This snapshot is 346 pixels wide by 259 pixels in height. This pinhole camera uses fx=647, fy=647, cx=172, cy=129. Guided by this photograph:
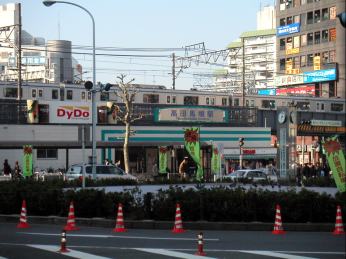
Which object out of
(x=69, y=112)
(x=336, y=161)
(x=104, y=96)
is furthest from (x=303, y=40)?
(x=336, y=161)

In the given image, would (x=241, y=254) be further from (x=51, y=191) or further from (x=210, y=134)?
(x=210, y=134)

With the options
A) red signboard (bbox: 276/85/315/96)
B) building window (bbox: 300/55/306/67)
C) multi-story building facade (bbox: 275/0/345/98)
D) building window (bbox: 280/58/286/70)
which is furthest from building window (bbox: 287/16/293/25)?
red signboard (bbox: 276/85/315/96)

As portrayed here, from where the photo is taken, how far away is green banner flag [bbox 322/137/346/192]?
66.1 ft

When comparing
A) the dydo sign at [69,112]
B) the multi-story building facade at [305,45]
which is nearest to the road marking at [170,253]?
the dydo sign at [69,112]

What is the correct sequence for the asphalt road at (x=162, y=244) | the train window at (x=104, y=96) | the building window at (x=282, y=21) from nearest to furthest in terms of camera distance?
1. the asphalt road at (x=162, y=244)
2. the train window at (x=104, y=96)
3. the building window at (x=282, y=21)

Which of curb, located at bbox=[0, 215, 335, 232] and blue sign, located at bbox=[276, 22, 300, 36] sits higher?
blue sign, located at bbox=[276, 22, 300, 36]

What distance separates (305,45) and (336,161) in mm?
79495

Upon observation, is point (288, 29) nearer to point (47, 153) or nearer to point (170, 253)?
point (47, 153)

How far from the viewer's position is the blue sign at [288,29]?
3802 inches

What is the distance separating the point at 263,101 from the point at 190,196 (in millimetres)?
51753

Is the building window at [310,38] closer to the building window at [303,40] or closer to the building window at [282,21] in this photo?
the building window at [303,40]

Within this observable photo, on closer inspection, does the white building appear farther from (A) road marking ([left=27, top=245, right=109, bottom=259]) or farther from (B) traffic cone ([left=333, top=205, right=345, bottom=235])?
(A) road marking ([left=27, top=245, right=109, bottom=259])

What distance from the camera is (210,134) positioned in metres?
60.2

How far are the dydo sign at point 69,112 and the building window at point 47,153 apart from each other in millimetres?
2828
